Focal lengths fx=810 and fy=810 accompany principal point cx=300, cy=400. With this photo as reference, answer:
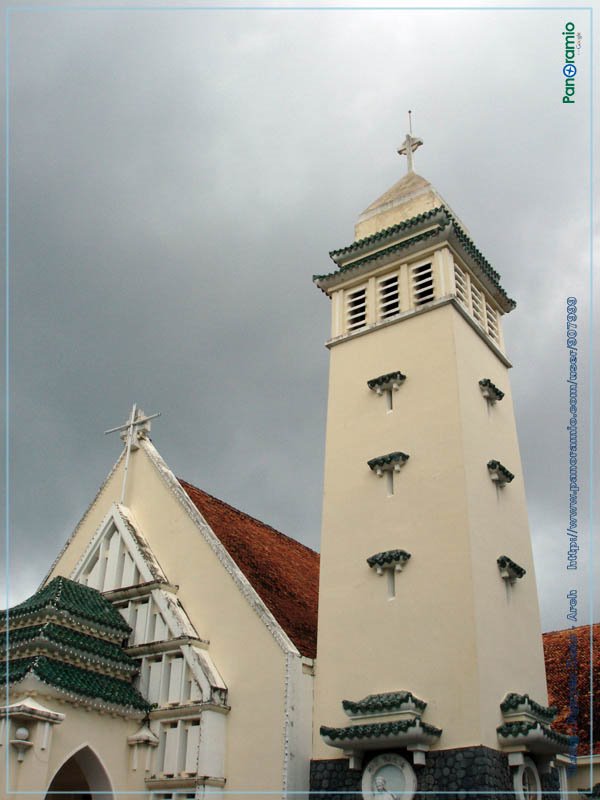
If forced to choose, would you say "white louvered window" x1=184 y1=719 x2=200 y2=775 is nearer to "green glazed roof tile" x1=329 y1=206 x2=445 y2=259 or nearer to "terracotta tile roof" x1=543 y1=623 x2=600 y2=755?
"terracotta tile roof" x1=543 y1=623 x2=600 y2=755

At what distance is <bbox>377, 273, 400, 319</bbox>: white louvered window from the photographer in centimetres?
2030

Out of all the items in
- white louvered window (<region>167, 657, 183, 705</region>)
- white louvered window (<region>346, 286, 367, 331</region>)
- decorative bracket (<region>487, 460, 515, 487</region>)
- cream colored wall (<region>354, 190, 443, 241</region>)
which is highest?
cream colored wall (<region>354, 190, 443, 241</region>)

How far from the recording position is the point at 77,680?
52.4 ft

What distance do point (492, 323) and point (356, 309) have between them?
383 centimetres

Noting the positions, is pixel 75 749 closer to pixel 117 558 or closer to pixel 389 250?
pixel 117 558

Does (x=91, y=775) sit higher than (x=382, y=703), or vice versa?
(x=382, y=703)

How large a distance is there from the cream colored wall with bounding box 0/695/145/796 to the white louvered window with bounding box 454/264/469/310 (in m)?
12.2

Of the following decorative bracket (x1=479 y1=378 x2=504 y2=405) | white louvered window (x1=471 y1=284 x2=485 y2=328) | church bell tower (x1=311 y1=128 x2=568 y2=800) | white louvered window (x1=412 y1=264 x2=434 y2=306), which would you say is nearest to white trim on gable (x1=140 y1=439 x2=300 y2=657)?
church bell tower (x1=311 y1=128 x2=568 y2=800)

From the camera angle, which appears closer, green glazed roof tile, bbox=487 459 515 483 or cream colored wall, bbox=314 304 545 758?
cream colored wall, bbox=314 304 545 758

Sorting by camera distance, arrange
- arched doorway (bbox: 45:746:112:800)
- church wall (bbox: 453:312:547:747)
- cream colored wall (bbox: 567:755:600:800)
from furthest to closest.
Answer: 1. cream colored wall (bbox: 567:755:600:800)
2. arched doorway (bbox: 45:746:112:800)
3. church wall (bbox: 453:312:547:747)

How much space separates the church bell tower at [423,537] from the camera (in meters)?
14.4

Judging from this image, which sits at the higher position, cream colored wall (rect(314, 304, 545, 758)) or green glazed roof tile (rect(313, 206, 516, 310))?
green glazed roof tile (rect(313, 206, 516, 310))

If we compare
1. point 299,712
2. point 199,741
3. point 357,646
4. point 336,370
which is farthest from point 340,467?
point 199,741

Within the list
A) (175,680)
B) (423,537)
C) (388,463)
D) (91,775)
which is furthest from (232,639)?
(388,463)
